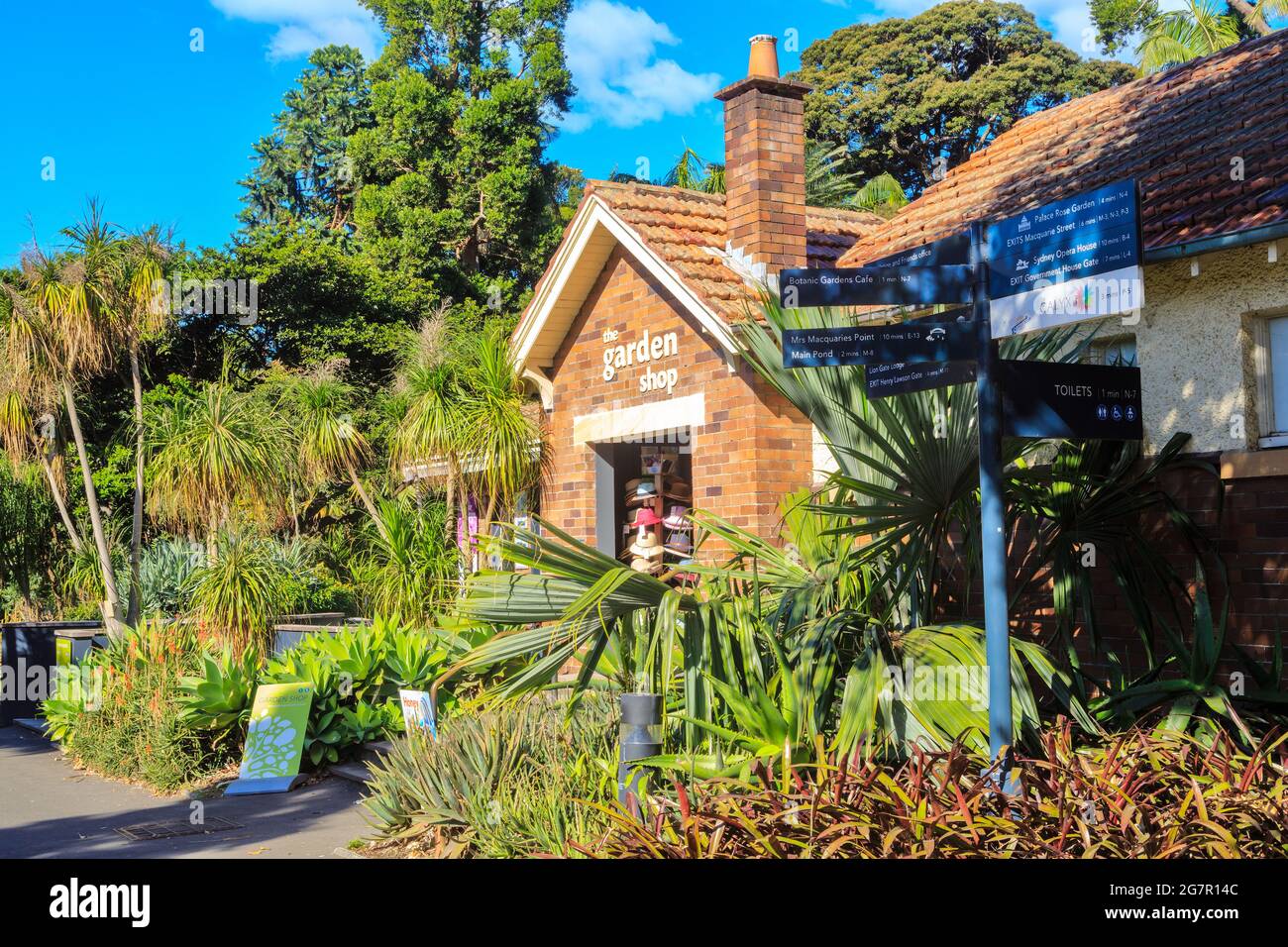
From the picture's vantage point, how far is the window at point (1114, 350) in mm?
7449

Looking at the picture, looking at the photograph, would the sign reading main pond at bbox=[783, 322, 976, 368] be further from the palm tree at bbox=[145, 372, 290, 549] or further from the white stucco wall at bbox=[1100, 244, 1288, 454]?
the palm tree at bbox=[145, 372, 290, 549]

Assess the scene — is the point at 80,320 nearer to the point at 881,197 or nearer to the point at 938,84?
the point at 881,197

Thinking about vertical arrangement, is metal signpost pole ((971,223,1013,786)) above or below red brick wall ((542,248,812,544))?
below

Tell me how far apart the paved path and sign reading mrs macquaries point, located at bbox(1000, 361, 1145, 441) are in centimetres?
480

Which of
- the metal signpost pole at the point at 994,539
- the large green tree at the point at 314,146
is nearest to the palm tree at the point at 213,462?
the metal signpost pole at the point at 994,539

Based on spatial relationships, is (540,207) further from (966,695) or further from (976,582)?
(966,695)

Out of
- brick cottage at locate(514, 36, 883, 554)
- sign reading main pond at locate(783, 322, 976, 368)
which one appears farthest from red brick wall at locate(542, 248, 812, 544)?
sign reading main pond at locate(783, 322, 976, 368)

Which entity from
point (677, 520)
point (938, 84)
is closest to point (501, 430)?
point (677, 520)

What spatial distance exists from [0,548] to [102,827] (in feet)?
38.9

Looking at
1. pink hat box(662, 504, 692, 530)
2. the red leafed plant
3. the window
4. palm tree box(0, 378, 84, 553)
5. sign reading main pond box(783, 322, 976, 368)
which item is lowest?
the red leafed plant

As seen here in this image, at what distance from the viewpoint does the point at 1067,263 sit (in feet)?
15.0

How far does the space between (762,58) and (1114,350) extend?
4142 millimetres

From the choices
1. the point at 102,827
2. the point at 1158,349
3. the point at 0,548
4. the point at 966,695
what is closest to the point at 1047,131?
the point at 1158,349

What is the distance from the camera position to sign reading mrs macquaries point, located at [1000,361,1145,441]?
15.7 feet
